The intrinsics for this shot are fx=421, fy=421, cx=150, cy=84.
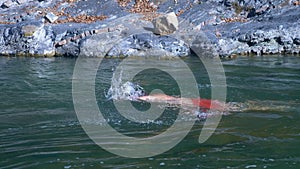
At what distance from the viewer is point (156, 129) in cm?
742

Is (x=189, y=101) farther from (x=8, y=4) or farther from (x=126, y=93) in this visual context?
(x=8, y=4)

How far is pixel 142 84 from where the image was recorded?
1254 centimetres

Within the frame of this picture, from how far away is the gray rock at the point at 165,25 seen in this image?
20.0 meters

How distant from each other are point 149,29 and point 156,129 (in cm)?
1361

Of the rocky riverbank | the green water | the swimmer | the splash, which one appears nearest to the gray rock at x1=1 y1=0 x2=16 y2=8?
the rocky riverbank

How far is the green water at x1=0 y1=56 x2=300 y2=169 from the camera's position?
5.71 m

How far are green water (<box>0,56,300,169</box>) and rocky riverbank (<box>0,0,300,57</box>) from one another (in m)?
5.34

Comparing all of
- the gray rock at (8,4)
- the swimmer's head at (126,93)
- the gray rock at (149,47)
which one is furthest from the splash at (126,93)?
the gray rock at (8,4)

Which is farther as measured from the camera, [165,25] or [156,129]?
[165,25]

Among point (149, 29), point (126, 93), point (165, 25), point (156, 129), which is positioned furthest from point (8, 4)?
point (156, 129)

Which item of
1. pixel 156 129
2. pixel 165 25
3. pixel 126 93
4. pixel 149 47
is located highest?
pixel 165 25

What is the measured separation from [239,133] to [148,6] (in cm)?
1810

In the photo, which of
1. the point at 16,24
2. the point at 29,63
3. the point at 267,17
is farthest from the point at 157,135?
the point at 16,24

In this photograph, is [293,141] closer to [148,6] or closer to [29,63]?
[29,63]
